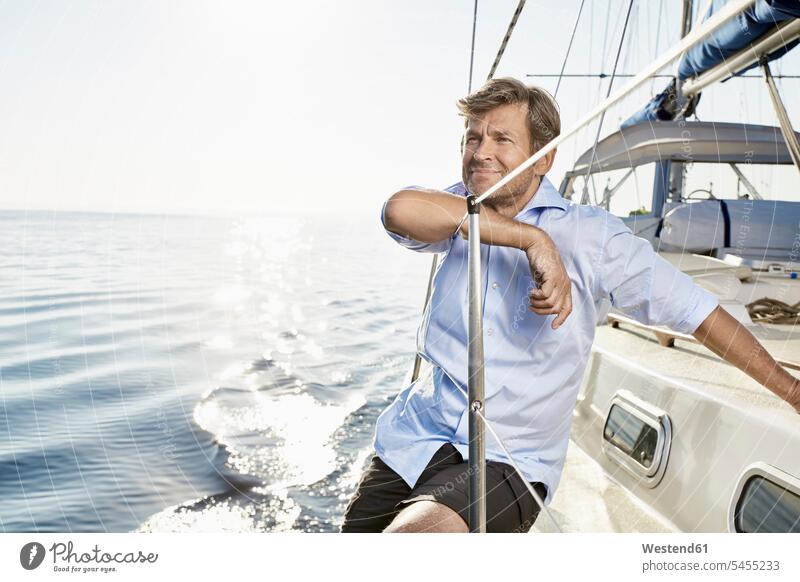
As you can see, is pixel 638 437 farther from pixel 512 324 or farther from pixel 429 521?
pixel 429 521

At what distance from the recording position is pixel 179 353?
8.48 ft

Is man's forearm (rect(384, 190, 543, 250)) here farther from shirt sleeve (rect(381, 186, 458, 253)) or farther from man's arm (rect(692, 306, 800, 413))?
man's arm (rect(692, 306, 800, 413))

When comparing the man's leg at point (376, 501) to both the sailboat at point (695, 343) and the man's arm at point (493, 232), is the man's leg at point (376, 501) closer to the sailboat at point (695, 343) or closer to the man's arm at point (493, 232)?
the sailboat at point (695, 343)

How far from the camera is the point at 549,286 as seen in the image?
638 mm

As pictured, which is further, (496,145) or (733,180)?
(733,180)

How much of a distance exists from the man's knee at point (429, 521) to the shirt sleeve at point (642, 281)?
0.34 meters

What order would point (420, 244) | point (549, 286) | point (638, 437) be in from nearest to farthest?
point (549, 286), point (420, 244), point (638, 437)

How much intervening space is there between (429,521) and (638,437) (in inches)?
21.8

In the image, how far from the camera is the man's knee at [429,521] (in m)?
0.69

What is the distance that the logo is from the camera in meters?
0.64

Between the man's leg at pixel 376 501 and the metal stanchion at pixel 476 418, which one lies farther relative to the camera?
the man's leg at pixel 376 501

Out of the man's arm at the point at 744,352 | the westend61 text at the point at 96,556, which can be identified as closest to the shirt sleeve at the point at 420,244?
the man's arm at the point at 744,352

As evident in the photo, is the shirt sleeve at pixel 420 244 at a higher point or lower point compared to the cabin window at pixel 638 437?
higher

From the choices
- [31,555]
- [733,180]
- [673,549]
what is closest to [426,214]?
[673,549]
